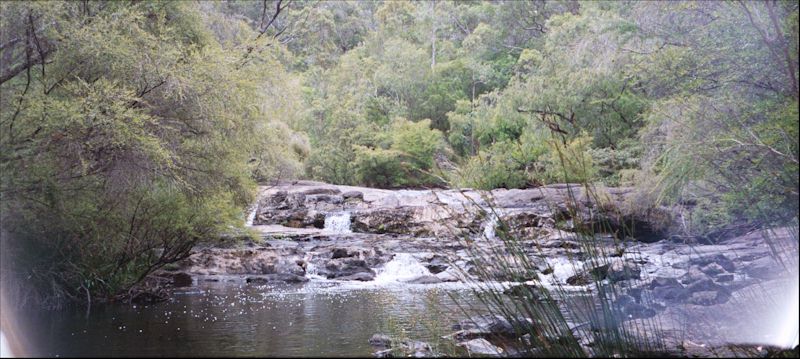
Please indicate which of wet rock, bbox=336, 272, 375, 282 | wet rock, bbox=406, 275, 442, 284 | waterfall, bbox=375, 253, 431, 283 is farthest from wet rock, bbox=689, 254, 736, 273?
wet rock, bbox=336, 272, 375, 282

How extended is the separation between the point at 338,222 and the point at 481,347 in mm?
16386

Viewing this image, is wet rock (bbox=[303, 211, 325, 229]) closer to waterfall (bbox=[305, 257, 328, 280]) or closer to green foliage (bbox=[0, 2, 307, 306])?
waterfall (bbox=[305, 257, 328, 280])

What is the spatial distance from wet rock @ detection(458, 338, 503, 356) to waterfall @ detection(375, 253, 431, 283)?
8.21 metres

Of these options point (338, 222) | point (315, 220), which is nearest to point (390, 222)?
point (338, 222)

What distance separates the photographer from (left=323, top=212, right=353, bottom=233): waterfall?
22275 mm

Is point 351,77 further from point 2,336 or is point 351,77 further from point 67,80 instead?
point 2,336

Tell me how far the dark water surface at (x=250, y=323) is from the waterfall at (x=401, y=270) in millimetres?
2120

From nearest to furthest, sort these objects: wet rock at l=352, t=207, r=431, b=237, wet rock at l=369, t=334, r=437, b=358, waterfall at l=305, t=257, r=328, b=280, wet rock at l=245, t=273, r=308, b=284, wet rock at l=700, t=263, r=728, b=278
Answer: wet rock at l=369, t=334, r=437, b=358
wet rock at l=700, t=263, r=728, b=278
wet rock at l=245, t=273, r=308, b=284
waterfall at l=305, t=257, r=328, b=280
wet rock at l=352, t=207, r=431, b=237

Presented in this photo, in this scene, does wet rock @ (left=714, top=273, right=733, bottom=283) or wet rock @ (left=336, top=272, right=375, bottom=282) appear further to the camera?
wet rock @ (left=336, top=272, right=375, bottom=282)

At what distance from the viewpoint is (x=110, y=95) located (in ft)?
30.5

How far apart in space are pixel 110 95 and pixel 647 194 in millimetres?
13163

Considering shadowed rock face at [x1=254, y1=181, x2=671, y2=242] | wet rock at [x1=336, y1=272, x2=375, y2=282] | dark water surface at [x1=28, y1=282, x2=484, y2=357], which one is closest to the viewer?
dark water surface at [x1=28, y1=282, x2=484, y2=357]

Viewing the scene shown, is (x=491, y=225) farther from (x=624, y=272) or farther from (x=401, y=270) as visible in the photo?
(x=401, y=270)

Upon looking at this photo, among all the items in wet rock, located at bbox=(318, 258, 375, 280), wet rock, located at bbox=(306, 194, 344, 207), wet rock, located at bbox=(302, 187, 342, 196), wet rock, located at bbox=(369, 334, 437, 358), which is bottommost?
wet rock, located at bbox=(318, 258, 375, 280)
